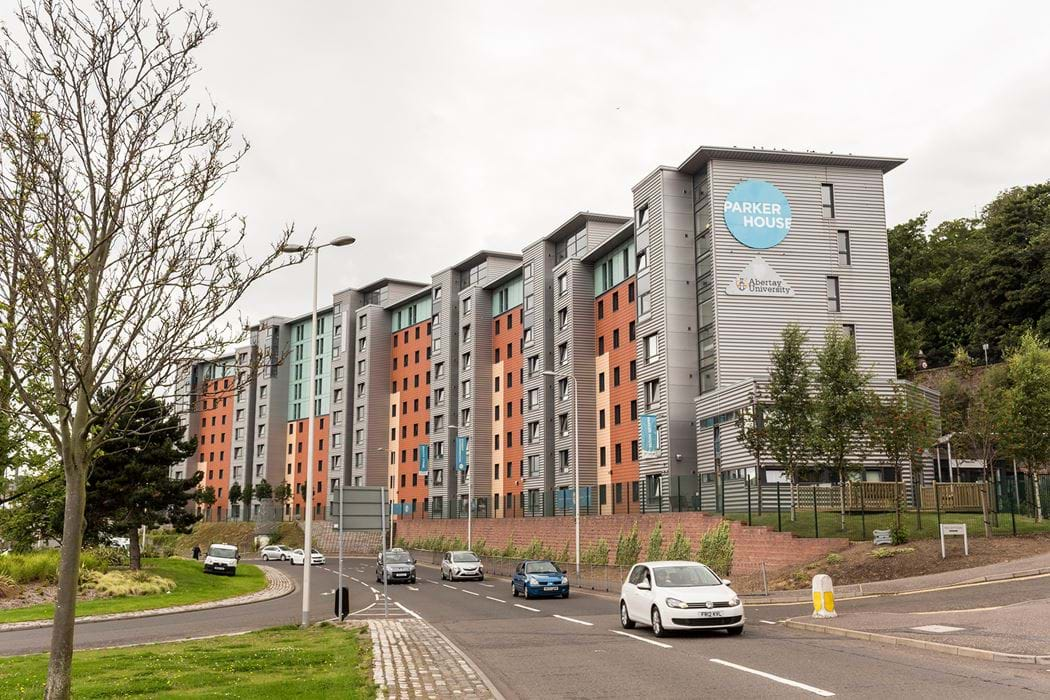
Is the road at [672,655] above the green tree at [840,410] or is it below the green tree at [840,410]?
below

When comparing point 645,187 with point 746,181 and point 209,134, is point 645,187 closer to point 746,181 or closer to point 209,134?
point 746,181

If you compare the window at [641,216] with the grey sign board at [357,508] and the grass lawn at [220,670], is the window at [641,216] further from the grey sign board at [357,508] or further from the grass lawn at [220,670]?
the grass lawn at [220,670]

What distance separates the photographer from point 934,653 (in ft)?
46.9

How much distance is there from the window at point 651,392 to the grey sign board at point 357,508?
97.8 ft

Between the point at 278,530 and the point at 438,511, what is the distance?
33.0 metres

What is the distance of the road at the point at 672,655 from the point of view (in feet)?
38.0

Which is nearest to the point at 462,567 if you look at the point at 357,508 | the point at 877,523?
the point at 877,523

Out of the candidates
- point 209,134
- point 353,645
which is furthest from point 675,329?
point 209,134

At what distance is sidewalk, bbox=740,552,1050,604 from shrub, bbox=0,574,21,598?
82.1ft

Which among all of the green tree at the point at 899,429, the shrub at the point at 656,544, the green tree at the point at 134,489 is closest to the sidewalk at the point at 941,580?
the green tree at the point at 899,429

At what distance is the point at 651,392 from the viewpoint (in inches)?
2035

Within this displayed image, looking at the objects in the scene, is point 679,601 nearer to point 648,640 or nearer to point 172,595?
point 648,640

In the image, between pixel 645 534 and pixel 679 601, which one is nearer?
pixel 679 601

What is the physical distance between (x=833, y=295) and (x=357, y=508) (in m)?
33.1
